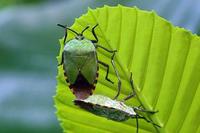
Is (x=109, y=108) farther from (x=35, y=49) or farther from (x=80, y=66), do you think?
(x=35, y=49)

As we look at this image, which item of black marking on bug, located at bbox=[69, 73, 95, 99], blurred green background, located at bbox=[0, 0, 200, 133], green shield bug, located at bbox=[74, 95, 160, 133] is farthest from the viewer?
blurred green background, located at bbox=[0, 0, 200, 133]

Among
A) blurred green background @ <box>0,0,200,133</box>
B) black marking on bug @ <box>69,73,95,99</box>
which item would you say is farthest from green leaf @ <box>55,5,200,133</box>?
blurred green background @ <box>0,0,200,133</box>

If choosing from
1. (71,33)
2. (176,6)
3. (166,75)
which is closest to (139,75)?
(166,75)

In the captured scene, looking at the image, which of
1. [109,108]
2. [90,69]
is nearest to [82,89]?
[90,69]

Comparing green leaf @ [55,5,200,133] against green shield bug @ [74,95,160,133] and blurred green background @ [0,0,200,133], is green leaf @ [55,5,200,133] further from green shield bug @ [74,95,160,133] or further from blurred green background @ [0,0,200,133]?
blurred green background @ [0,0,200,133]

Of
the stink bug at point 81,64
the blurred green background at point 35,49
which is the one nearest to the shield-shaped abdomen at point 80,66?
the stink bug at point 81,64

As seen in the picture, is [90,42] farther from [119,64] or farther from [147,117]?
[147,117]

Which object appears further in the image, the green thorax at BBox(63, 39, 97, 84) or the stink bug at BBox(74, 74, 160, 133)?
the green thorax at BBox(63, 39, 97, 84)
